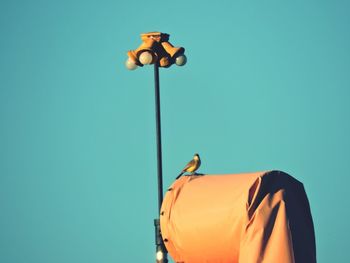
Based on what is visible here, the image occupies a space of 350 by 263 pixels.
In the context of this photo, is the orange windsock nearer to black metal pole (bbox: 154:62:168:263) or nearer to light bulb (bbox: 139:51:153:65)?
black metal pole (bbox: 154:62:168:263)

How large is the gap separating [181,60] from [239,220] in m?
6.67

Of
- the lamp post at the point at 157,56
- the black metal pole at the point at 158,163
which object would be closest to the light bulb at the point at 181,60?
the lamp post at the point at 157,56

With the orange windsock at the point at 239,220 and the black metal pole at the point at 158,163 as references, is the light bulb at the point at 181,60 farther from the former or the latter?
the orange windsock at the point at 239,220

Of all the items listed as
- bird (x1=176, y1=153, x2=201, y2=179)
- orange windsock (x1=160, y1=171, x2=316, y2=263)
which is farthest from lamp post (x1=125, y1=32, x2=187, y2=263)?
orange windsock (x1=160, y1=171, x2=316, y2=263)

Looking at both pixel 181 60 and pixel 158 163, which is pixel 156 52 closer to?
pixel 181 60

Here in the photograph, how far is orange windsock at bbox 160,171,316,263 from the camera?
910cm

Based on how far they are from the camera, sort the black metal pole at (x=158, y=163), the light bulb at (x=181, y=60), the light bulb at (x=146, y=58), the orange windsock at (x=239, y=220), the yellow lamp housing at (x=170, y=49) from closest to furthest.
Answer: the orange windsock at (x=239, y=220)
the black metal pole at (x=158, y=163)
the light bulb at (x=146, y=58)
the yellow lamp housing at (x=170, y=49)
the light bulb at (x=181, y=60)

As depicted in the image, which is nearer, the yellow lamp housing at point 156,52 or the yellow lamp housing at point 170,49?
the yellow lamp housing at point 156,52

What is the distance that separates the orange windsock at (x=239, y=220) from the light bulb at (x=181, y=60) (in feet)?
17.8

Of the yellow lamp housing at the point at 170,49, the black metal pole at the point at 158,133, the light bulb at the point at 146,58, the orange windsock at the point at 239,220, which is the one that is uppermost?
the yellow lamp housing at the point at 170,49

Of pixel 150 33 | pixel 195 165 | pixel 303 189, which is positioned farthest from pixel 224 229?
pixel 150 33

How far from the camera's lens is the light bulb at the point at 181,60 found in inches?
608

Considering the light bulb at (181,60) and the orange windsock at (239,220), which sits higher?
the light bulb at (181,60)

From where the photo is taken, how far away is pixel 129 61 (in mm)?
15414
